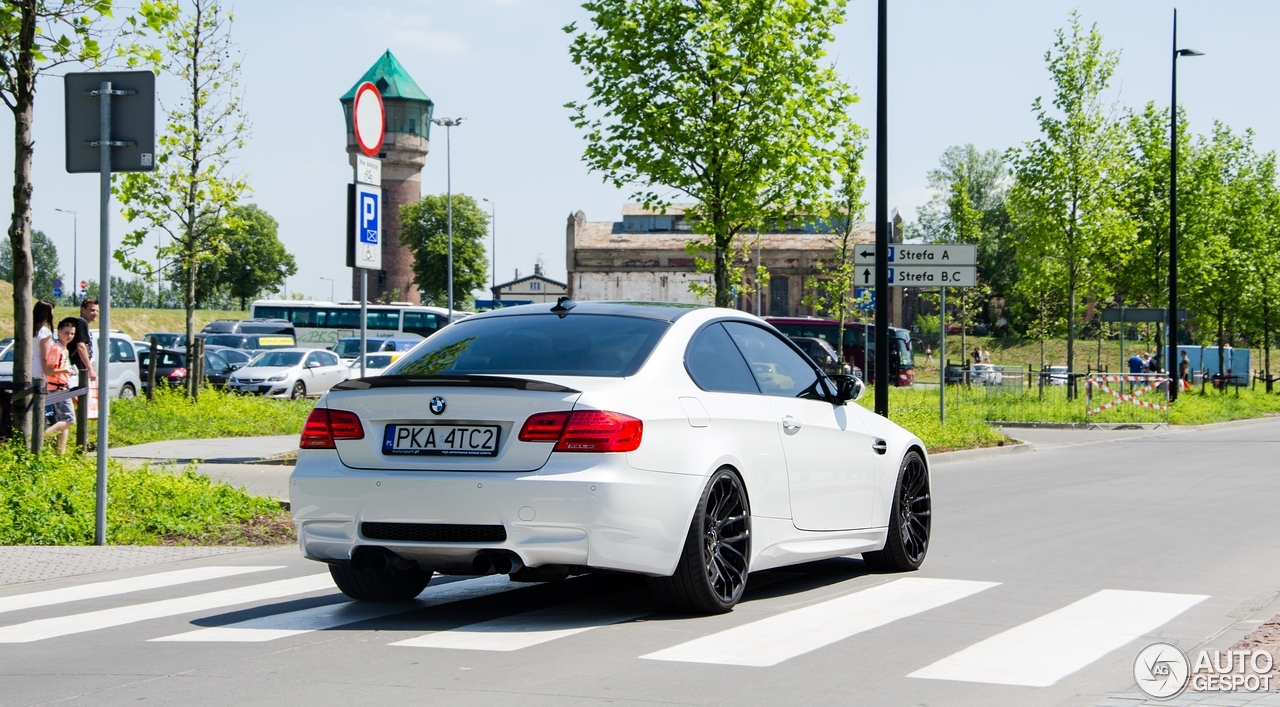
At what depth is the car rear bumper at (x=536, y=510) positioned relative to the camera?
6.15 metres


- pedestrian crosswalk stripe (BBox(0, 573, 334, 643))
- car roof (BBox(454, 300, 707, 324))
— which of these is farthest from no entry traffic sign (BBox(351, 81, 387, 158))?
car roof (BBox(454, 300, 707, 324))

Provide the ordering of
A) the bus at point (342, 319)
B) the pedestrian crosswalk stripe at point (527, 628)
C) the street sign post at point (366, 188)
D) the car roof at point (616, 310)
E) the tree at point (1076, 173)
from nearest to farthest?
the pedestrian crosswalk stripe at point (527, 628), the car roof at point (616, 310), the street sign post at point (366, 188), the tree at point (1076, 173), the bus at point (342, 319)

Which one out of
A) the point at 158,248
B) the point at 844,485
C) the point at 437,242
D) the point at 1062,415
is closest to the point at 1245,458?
the point at 1062,415

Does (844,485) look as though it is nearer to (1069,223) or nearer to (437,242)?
(1069,223)

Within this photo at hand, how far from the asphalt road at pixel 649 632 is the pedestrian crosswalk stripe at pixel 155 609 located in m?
0.02

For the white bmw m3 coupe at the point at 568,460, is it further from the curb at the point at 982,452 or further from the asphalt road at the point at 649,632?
the curb at the point at 982,452

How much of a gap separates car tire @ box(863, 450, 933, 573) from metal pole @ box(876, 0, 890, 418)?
10378 mm

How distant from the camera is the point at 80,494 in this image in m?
11.0

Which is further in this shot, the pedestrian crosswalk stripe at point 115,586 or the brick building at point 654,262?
the brick building at point 654,262

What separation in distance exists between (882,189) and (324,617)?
14296 mm

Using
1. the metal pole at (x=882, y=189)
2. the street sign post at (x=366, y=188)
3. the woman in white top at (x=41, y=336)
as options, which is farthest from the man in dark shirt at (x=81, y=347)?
the metal pole at (x=882, y=189)

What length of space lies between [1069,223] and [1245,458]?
51.1ft

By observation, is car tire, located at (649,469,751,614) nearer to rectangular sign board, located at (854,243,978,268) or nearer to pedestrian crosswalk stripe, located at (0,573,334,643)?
pedestrian crosswalk stripe, located at (0,573,334,643)

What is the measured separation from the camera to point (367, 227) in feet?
46.5
